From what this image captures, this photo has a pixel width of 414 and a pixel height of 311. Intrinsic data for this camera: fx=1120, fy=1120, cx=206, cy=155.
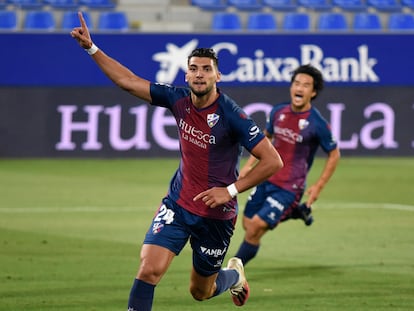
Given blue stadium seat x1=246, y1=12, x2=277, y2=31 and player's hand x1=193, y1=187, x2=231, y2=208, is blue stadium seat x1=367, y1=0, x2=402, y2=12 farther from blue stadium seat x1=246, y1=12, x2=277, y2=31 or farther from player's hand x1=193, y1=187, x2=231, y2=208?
player's hand x1=193, y1=187, x2=231, y2=208

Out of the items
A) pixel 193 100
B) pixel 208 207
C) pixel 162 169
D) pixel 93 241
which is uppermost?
pixel 193 100

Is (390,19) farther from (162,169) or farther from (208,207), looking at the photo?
(208,207)

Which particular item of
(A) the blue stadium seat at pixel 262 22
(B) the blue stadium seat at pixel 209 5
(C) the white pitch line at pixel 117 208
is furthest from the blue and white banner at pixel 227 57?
(C) the white pitch line at pixel 117 208

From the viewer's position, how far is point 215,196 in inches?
300

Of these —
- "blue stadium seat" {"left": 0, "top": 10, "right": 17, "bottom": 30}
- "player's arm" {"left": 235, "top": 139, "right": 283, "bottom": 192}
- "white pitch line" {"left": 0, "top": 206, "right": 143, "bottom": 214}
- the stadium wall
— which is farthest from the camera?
"blue stadium seat" {"left": 0, "top": 10, "right": 17, "bottom": 30}

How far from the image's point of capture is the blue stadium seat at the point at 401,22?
25.1m

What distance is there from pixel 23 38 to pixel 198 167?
14.4m

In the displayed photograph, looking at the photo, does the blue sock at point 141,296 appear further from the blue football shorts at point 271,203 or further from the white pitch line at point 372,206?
the white pitch line at point 372,206

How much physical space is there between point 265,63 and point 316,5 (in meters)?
4.54

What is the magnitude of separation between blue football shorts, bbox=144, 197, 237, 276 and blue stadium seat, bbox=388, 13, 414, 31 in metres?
17.6

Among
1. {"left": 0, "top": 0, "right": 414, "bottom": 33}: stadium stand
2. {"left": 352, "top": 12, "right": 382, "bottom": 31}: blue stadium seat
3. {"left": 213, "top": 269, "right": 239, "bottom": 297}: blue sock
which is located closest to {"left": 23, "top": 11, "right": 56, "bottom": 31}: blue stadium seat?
{"left": 0, "top": 0, "right": 414, "bottom": 33}: stadium stand

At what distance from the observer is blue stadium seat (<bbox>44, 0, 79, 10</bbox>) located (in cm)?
2489

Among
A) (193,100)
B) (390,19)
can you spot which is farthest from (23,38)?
(193,100)

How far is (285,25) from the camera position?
25312 mm
